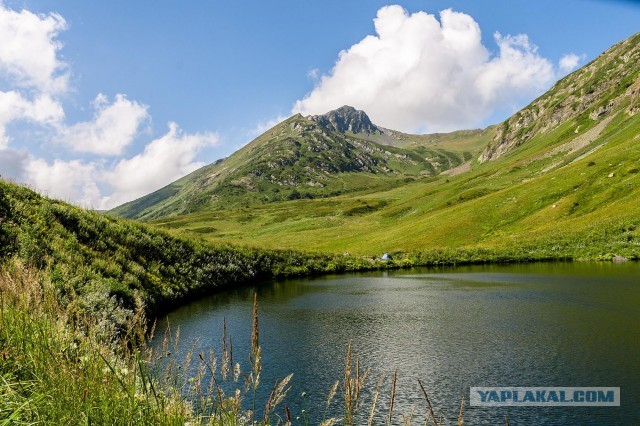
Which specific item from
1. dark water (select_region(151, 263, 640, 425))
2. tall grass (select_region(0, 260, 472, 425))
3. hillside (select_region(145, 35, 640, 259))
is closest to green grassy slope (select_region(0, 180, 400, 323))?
dark water (select_region(151, 263, 640, 425))

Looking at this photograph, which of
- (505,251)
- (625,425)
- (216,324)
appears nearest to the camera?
(625,425)

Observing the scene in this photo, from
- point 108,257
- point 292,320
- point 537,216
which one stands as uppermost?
point 537,216

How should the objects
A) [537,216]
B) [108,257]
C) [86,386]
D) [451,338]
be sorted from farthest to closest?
[537,216] → [108,257] → [451,338] → [86,386]

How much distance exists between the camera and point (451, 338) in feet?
79.0

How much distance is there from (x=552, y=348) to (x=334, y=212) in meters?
173

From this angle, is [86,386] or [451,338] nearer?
[86,386]

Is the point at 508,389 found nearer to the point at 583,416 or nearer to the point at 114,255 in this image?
the point at 583,416

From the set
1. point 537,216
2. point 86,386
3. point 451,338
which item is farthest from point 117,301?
point 537,216

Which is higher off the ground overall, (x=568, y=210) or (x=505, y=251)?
(x=568, y=210)

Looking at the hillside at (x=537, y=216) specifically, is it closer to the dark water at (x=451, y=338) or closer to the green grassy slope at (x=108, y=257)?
the green grassy slope at (x=108, y=257)

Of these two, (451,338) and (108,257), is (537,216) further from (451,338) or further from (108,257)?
(108,257)

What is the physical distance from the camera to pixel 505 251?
239 feet

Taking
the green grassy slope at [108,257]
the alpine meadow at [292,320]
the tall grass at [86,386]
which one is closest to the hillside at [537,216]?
the alpine meadow at [292,320]

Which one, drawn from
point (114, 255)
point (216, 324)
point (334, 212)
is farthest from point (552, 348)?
point (334, 212)
